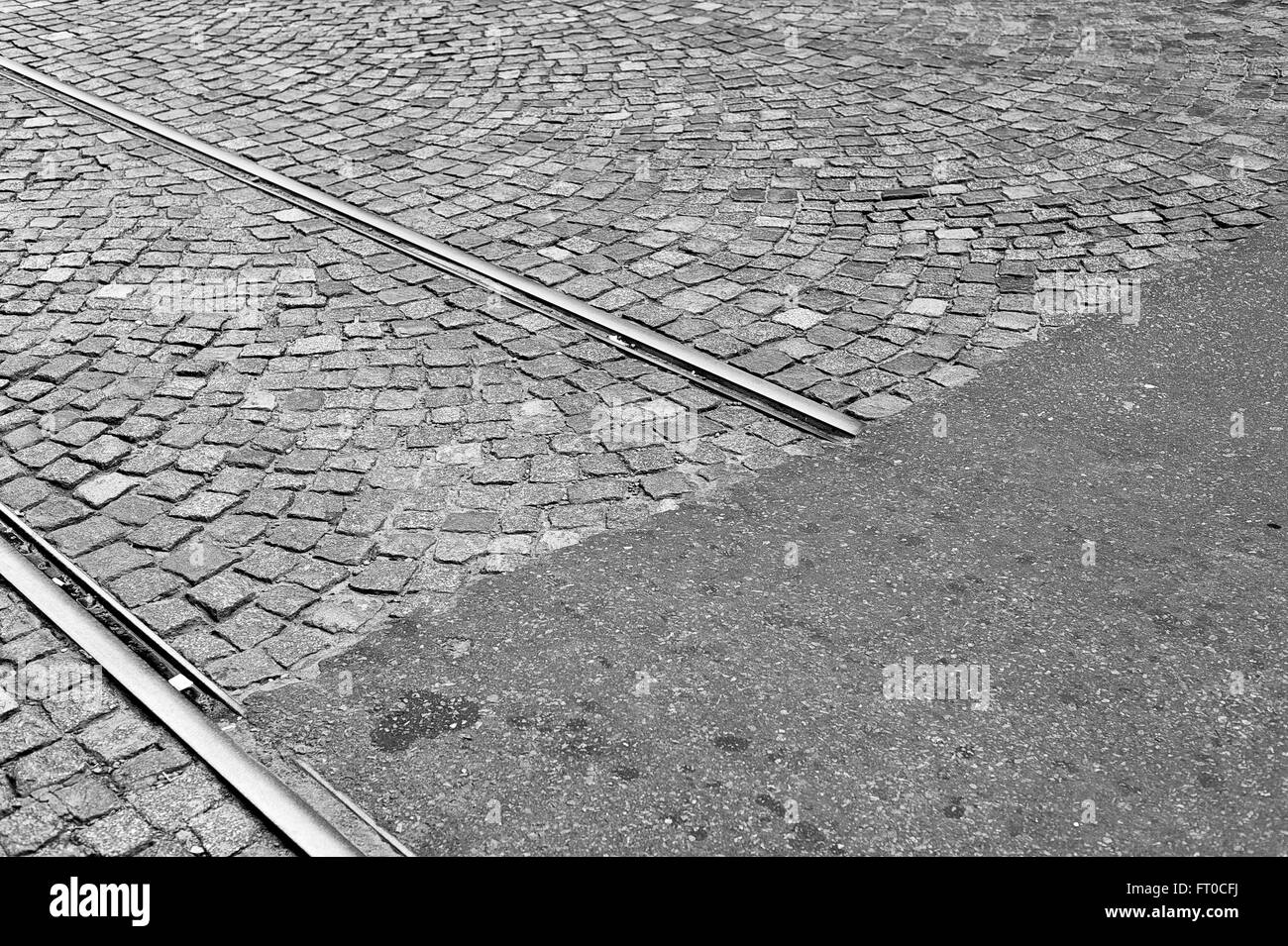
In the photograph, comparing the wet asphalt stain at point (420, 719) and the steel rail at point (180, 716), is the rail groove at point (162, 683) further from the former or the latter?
the wet asphalt stain at point (420, 719)

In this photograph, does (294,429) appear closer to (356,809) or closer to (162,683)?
(162,683)

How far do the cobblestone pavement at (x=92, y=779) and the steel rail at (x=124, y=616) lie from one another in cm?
21

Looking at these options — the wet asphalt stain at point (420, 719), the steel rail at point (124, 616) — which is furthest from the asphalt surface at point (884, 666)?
the steel rail at point (124, 616)

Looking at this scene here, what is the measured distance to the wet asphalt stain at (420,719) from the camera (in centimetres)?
420

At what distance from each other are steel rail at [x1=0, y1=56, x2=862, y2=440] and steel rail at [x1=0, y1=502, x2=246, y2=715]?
276 centimetres

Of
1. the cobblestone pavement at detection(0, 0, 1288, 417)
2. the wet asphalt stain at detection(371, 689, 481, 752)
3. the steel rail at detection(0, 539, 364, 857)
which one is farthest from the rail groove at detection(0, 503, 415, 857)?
the cobblestone pavement at detection(0, 0, 1288, 417)

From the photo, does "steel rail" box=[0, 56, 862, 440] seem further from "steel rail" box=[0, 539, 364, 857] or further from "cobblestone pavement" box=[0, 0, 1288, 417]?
"steel rail" box=[0, 539, 364, 857]

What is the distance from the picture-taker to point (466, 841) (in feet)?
12.5

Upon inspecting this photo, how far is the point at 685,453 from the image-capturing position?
18.6 feet

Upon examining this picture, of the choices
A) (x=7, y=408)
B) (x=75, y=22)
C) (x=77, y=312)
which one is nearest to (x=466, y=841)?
(x=7, y=408)

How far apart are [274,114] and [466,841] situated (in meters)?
7.20

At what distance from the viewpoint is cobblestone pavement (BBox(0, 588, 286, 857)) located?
12.5 ft
